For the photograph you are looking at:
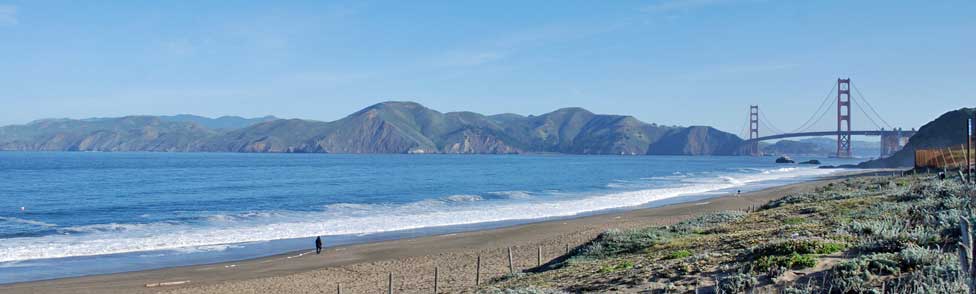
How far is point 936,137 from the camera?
93312mm

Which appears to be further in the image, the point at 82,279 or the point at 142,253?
the point at 142,253

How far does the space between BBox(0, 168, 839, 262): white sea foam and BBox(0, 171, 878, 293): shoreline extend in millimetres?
4887

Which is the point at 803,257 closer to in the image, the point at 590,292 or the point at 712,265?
the point at 712,265

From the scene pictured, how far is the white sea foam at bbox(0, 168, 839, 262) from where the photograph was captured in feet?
84.8

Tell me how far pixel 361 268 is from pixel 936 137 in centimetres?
9244

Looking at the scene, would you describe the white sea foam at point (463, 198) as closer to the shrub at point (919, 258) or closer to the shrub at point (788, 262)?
the shrub at point (788, 262)

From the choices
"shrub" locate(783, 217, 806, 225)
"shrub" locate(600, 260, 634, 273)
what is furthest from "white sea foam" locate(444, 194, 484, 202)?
"shrub" locate(600, 260, 634, 273)

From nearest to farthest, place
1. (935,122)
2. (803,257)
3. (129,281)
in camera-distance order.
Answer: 1. (803,257)
2. (129,281)
3. (935,122)

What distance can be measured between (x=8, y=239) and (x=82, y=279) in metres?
11.0

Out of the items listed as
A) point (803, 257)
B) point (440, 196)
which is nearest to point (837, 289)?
point (803, 257)

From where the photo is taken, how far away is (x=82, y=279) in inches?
758

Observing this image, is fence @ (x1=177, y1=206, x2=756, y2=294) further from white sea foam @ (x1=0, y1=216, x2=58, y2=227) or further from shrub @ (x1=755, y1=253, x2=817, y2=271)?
white sea foam @ (x1=0, y1=216, x2=58, y2=227)

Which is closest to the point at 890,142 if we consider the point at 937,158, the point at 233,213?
the point at 937,158

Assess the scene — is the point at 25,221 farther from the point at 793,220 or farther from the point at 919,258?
the point at 919,258
